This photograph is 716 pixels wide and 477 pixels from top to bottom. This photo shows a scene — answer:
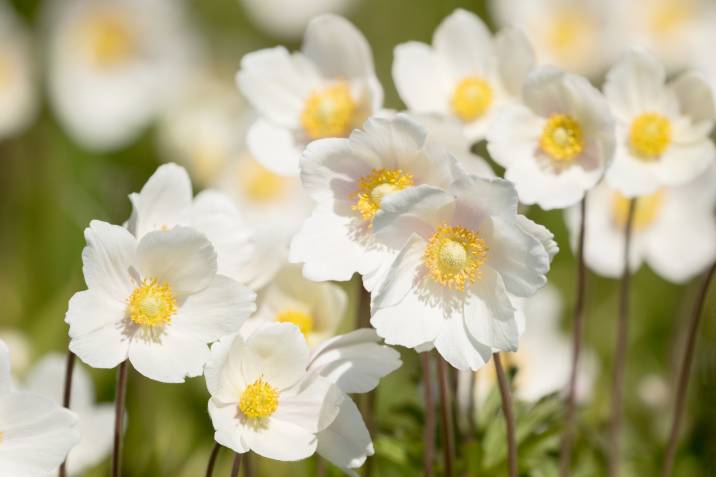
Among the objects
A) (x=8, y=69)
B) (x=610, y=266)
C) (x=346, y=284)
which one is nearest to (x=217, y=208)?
(x=610, y=266)

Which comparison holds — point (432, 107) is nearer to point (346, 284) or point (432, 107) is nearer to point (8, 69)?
point (346, 284)

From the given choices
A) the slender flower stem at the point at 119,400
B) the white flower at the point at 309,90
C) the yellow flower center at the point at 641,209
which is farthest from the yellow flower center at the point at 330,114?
the yellow flower center at the point at 641,209

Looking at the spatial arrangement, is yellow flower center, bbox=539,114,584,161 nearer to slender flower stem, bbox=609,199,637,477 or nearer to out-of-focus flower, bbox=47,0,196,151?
slender flower stem, bbox=609,199,637,477

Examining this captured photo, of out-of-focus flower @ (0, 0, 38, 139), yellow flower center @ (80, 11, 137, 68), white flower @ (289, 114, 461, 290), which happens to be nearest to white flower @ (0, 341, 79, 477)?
white flower @ (289, 114, 461, 290)

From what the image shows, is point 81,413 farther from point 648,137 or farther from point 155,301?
point 648,137

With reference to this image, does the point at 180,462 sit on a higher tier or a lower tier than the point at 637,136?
lower

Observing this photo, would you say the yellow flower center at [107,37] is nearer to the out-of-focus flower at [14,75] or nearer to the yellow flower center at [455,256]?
the out-of-focus flower at [14,75]

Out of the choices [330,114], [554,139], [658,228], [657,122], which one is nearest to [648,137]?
[657,122]
